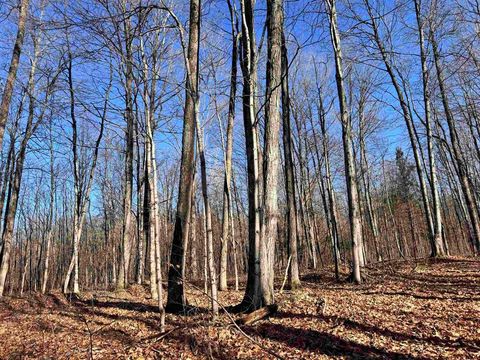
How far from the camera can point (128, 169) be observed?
1198 centimetres

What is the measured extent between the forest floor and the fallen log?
10 centimetres

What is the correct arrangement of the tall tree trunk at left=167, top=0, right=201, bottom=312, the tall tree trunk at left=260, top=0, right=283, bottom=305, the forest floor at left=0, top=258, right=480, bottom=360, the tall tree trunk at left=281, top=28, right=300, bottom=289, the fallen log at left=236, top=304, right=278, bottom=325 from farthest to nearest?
the tall tree trunk at left=281, top=28, right=300, bottom=289
the tall tree trunk at left=167, top=0, right=201, bottom=312
the tall tree trunk at left=260, top=0, right=283, bottom=305
the fallen log at left=236, top=304, right=278, bottom=325
the forest floor at left=0, top=258, right=480, bottom=360

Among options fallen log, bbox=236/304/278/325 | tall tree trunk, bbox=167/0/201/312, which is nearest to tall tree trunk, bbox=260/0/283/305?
fallen log, bbox=236/304/278/325

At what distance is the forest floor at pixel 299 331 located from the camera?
167 inches

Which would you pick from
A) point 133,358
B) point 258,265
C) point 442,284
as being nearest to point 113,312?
point 133,358

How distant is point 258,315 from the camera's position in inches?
211

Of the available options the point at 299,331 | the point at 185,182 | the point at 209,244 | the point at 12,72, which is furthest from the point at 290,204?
the point at 12,72

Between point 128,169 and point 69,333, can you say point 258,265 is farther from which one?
point 128,169

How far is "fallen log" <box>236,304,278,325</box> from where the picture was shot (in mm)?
5242

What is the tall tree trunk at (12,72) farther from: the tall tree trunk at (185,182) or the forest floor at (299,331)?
the forest floor at (299,331)

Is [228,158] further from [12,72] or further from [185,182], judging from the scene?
[12,72]

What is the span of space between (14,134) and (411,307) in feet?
55.3

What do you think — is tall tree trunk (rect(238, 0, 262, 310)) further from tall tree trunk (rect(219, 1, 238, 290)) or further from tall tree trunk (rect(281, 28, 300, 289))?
tall tree trunk (rect(219, 1, 238, 290))

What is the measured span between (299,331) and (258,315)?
2.51 feet
